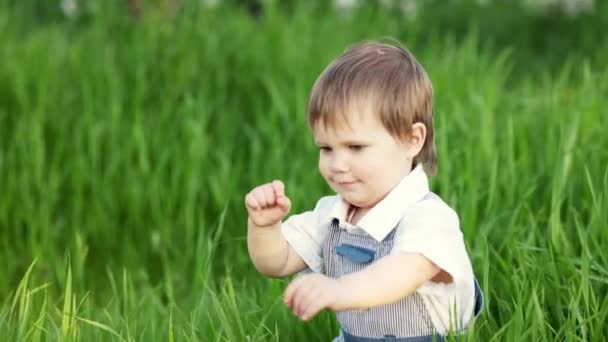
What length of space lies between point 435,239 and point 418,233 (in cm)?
3

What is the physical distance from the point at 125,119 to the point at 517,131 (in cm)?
147

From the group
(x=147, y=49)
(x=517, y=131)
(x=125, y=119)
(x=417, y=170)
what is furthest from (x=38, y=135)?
Answer: (x=417, y=170)

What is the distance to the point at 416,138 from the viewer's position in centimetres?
217

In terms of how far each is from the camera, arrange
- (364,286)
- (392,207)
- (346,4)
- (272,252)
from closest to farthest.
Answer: (364,286) → (392,207) → (272,252) → (346,4)

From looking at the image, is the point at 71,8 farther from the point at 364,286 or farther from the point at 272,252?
the point at 364,286

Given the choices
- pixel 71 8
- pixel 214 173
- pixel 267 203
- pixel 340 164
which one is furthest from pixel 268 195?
pixel 71 8

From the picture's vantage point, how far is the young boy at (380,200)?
208 cm

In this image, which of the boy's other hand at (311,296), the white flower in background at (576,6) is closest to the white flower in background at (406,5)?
the white flower in background at (576,6)

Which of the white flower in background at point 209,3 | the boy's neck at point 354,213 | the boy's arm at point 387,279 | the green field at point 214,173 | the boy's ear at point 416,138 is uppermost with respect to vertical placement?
the boy's ear at point 416,138

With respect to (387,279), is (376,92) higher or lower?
higher

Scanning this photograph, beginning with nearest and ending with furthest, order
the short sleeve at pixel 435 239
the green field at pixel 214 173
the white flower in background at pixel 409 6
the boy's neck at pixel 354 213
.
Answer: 1. the short sleeve at pixel 435 239
2. the boy's neck at pixel 354 213
3. the green field at pixel 214 173
4. the white flower in background at pixel 409 6

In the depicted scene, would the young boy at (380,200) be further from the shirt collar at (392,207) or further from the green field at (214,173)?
the green field at (214,173)

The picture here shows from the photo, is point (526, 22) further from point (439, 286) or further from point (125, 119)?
point (439, 286)

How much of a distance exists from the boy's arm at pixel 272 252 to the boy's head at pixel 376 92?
24cm
